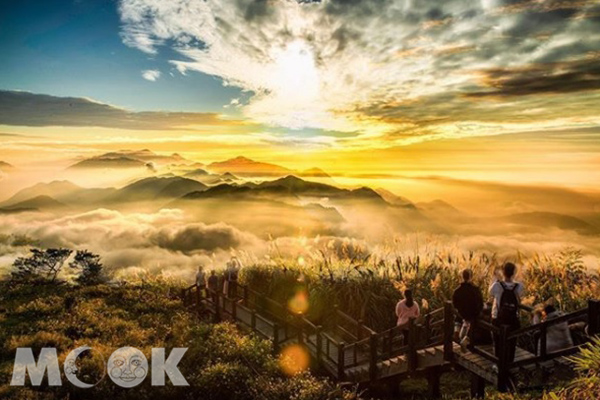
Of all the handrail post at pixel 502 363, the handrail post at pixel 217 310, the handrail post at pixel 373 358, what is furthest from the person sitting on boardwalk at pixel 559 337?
the handrail post at pixel 217 310

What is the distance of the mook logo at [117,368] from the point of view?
1451cm

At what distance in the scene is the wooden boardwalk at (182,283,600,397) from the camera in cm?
1062

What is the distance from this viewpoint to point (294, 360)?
54.9ft

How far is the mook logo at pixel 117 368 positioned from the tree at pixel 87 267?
21.3 metres

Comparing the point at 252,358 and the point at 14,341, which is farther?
the point at 14,341

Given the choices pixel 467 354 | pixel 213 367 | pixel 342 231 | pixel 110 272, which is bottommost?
pixel 342 231

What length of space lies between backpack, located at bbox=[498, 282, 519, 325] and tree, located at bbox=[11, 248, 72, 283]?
34449 millimetres

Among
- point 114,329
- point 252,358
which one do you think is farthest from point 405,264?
point 114,329

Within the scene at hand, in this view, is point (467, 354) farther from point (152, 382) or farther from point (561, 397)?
point (152, 382)

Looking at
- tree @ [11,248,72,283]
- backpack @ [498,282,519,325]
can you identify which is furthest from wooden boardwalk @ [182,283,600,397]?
tree @ [11,248,72,283]

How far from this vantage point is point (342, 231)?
644 ft

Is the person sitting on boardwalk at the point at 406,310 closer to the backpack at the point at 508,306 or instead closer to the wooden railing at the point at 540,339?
the wooden railing at the point at 540,339

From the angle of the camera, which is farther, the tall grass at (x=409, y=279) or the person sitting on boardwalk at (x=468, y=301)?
the tall grass at (x=409, y=279)

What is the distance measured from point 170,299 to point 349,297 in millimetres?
13793
